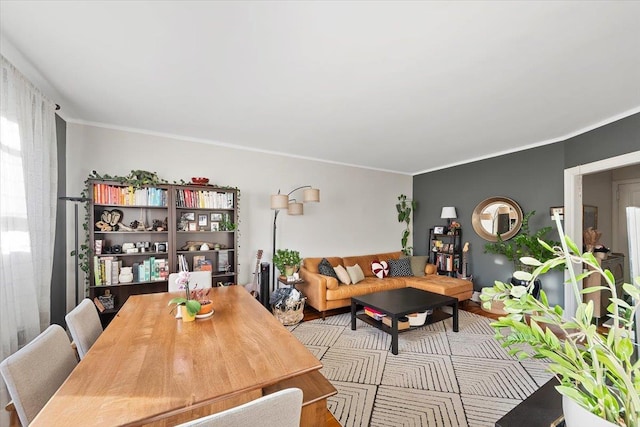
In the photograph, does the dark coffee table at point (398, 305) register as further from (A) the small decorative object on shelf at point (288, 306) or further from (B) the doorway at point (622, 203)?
(B) the doorway at point (622, 203)

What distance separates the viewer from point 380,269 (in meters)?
4.73

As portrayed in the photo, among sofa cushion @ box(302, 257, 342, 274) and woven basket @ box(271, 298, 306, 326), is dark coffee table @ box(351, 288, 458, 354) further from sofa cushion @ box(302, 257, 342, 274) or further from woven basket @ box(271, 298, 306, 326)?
sofa cushion @ box(302, 257, 342, 274)

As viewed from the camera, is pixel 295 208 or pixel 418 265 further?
pixel 418 265

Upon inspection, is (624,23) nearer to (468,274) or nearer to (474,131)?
(474,131)

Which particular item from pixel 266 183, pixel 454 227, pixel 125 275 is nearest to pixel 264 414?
pixel 125 275

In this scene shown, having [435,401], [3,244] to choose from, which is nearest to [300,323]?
[435,401]

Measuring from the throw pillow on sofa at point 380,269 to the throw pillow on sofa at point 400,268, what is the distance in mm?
87

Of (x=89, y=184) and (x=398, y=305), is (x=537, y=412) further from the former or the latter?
(x=89, y=184)

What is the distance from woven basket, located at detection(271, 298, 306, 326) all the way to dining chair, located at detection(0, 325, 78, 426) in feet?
7.69

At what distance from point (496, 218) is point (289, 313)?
11.8 ft

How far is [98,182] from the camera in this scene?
9.80 ft

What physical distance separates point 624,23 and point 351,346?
322 centimetres

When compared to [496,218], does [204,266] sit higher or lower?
lower

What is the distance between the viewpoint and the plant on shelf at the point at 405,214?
569 cm
